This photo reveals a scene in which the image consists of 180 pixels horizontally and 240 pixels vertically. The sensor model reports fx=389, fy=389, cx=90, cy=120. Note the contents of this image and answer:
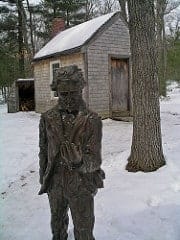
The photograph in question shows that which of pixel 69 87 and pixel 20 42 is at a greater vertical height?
pixel 20 42

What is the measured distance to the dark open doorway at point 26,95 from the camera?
2141 centimetres

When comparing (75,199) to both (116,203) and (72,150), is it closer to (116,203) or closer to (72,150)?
(72,150)

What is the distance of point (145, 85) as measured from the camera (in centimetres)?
672

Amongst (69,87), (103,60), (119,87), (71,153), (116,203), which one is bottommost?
(116,203)

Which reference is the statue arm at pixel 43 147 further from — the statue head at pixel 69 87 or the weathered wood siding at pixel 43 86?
the weathered wood siding at pixel 43 86

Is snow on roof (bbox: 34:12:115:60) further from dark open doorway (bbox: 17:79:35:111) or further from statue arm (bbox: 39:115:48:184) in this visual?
statue arm (bbox: 39:115:48:184)

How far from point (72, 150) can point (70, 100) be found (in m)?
0.40

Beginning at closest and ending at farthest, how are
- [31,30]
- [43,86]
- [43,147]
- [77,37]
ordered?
[43,147] < [77,37] < [43,86] < [31,30]

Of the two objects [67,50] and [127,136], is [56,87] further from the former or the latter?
[67,50]

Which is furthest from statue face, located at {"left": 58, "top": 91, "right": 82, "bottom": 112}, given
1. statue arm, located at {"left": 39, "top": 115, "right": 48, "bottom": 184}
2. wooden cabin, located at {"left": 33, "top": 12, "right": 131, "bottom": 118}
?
wooden cabin, located at {"left": 33, "top": 12, "right": 131, "bottom": 118}

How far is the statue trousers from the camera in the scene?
3.21m

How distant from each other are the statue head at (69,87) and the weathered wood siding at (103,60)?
38.8 feet

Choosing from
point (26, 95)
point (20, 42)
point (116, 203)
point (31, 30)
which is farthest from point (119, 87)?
point (31, 30)

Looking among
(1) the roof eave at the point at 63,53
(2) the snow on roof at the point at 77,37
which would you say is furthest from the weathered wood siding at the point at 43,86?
(2) the snow on roof at the point at 77,37
